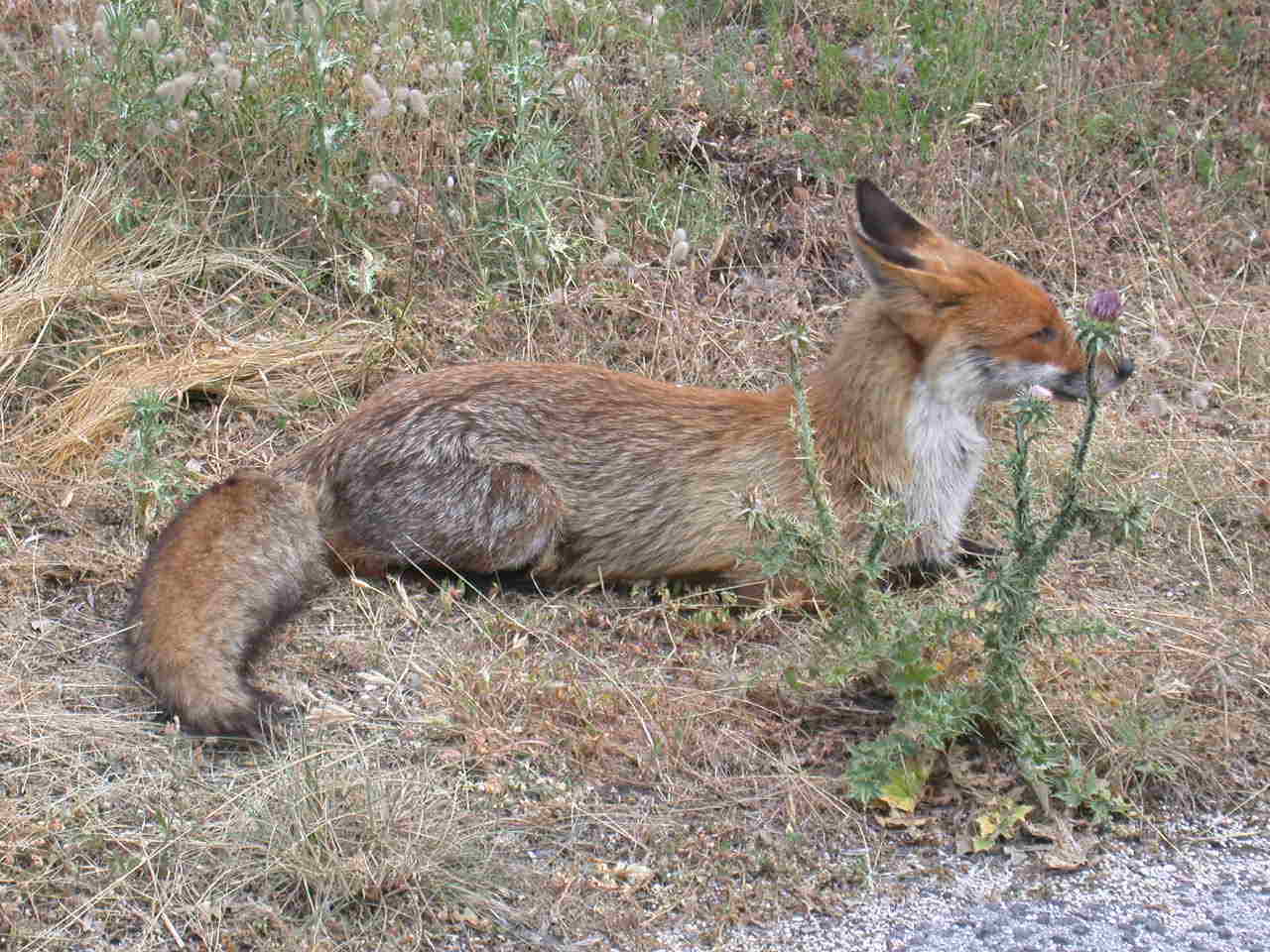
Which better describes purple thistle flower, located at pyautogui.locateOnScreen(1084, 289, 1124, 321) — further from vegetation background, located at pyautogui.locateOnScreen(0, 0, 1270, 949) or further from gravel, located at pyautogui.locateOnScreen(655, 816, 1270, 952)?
gravel, located at pyautogui.locateOnScreen(655, 816, 1270, 952)

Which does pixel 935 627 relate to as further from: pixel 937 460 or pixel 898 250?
pixel 898 250

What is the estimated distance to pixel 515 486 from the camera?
574 centimetres

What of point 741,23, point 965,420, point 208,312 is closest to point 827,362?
point 965,420

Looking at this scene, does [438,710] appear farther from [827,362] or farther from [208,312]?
[208,312]

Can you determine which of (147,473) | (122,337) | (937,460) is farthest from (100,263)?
(937,460)

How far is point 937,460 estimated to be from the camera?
575 centimetres

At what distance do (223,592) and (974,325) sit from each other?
115 inches

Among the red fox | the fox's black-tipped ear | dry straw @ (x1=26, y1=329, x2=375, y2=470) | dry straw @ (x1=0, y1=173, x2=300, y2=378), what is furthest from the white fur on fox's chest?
dry straw @ (x1=0, y1=173, x2=300, y2=378)

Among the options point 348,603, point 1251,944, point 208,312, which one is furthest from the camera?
point 208,312

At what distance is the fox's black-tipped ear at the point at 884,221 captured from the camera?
19.1 ft

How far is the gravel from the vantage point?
3.90 metres

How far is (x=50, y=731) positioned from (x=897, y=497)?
123 inches

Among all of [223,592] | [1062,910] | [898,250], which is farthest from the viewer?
[898,250]

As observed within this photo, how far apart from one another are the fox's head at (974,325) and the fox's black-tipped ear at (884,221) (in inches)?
1.4
